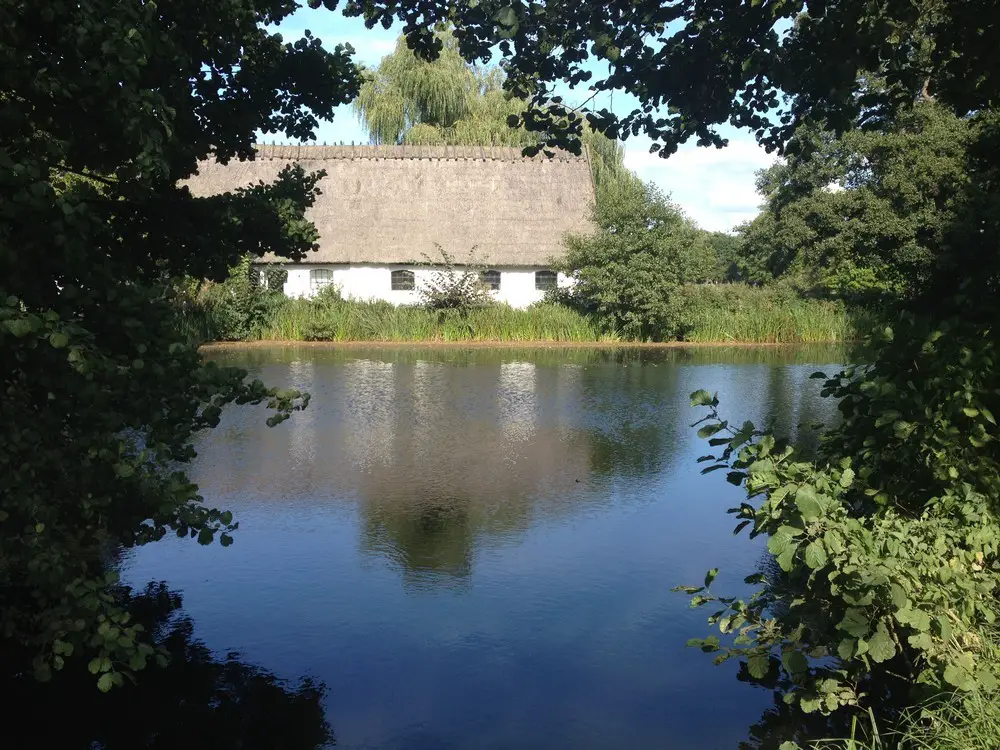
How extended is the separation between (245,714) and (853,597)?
129 inches

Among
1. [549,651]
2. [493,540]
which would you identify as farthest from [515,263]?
[549,651]

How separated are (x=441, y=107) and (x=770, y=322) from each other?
19.0 m

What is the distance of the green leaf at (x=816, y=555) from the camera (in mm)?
4602

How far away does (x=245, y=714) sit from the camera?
5672mm

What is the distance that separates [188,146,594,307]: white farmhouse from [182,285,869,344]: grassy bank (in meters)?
3.72

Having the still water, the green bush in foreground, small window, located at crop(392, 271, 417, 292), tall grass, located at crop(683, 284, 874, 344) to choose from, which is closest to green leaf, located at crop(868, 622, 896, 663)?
the green bush in foreground

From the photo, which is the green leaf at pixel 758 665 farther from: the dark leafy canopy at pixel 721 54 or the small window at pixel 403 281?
the small window at pixel 403 281

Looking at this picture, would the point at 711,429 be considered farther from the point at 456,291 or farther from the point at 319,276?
the point at 319,276

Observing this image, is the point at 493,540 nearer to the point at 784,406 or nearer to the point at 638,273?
the point at 784,406

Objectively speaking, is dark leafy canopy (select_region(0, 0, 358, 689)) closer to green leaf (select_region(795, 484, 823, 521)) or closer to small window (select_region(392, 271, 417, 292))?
green leaf (select_region(795, 484, 823, 521))

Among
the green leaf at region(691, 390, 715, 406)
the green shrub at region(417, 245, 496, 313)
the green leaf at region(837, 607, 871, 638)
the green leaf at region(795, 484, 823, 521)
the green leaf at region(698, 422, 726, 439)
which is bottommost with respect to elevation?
the green leaf at region(837, 607, 871, 638)

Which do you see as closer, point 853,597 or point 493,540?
point 853,597

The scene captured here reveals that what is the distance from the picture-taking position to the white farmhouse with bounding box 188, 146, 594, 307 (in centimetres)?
3388

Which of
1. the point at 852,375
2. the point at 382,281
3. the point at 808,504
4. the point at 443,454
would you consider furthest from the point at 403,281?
the point at 808,504
